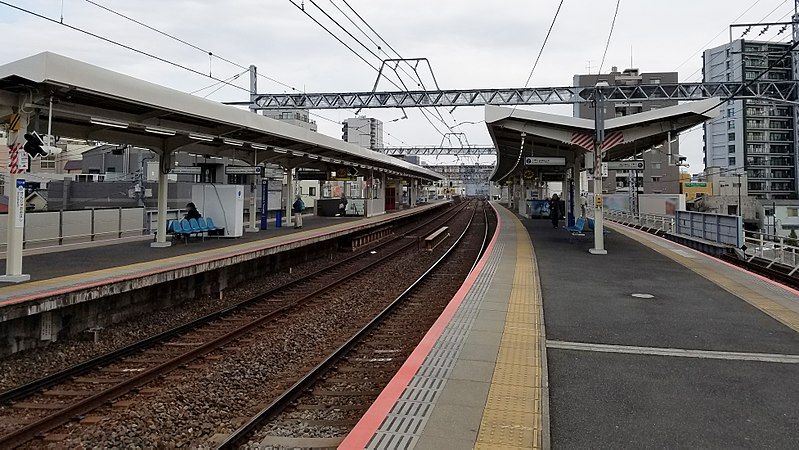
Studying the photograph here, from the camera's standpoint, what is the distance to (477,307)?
8516 millimetres

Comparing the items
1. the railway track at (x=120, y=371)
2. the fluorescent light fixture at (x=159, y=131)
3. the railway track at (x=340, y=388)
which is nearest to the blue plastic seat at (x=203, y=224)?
the fluorescent light fixture at (x=159, y=131)

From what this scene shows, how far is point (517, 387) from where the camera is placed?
16.2 feet

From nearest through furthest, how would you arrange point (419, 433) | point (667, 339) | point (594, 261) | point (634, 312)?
point (419, 433) → point (667, 339) → point (634, 312) → point (594, 261)

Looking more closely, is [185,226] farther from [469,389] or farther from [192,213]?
[469,389]

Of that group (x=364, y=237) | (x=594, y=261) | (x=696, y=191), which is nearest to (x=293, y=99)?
(x=364, y=237)

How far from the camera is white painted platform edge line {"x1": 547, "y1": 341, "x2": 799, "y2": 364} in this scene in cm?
591

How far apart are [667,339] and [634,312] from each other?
155 centimetres

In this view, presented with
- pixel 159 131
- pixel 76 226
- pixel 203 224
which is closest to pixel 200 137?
pixel 159 131

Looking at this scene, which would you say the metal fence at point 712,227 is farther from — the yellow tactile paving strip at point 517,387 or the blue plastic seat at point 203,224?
the blue plastic seat at point 203,224

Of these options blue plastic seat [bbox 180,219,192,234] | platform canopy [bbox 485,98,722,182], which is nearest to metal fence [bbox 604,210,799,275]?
platform canopy [bbox 485,98,722,182]

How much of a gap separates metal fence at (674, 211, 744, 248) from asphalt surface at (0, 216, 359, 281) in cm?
1679

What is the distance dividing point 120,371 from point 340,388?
3.19 metres

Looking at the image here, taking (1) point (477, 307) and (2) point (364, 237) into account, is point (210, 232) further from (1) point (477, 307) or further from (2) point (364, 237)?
(1) point (477, 307)

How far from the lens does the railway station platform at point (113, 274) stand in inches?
299
